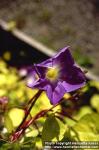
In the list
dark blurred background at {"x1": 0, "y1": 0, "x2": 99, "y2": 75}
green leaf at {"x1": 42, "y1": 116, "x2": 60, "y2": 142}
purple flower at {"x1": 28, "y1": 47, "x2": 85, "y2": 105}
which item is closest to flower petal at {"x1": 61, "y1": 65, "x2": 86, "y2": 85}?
purple flower at {"x1": 28, "y1": 47, "x2": 85, "y2": 105}

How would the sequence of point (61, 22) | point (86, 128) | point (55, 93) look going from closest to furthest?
point (55, 93) < point (86, 128) < point (61, 22)

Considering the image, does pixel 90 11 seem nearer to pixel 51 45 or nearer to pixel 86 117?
pixel 51 45

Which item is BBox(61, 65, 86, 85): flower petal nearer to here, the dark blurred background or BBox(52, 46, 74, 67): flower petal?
BBox(52, 46, 74, 67): flower petal

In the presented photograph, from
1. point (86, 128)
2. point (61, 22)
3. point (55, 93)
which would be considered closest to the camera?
point (55, 93)

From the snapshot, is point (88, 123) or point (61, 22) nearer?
point (88, 123)

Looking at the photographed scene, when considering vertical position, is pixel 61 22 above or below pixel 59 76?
above

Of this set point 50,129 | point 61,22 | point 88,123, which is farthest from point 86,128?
point 61,22

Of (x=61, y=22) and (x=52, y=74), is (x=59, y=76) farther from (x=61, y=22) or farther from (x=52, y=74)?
(x=61, y=22)
